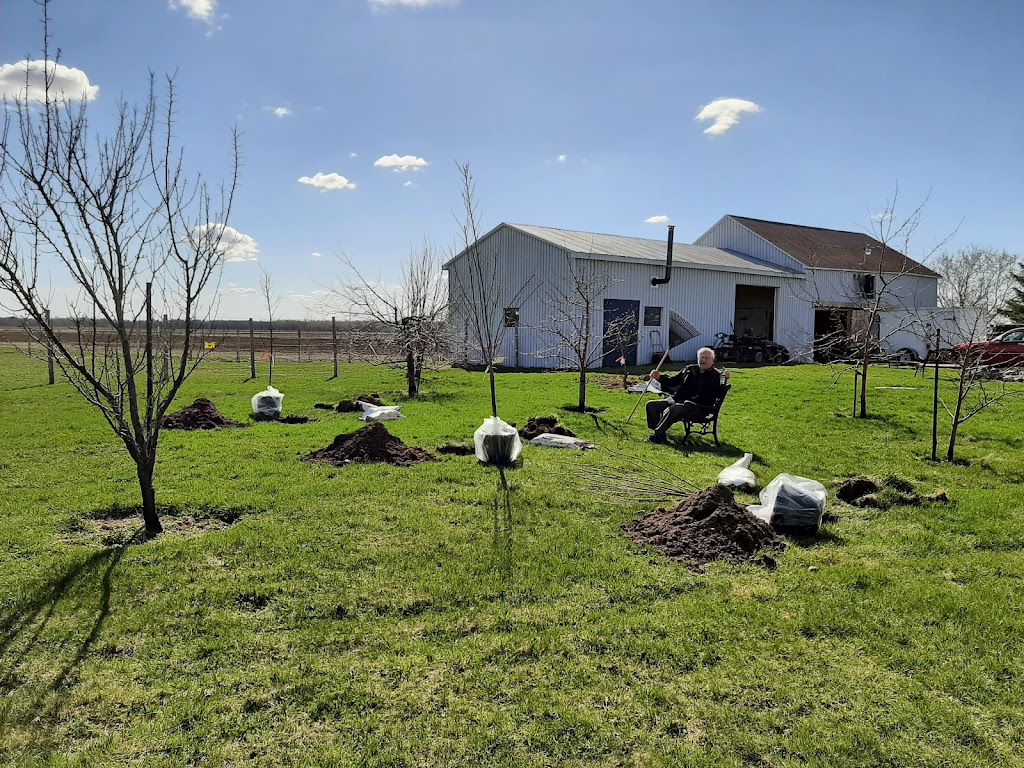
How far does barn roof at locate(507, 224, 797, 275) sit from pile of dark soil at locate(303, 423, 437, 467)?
13.6 meters

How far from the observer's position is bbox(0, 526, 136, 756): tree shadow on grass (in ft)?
9.41

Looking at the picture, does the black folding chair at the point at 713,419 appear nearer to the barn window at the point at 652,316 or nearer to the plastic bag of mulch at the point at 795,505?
the plastic bag of mulch at the point at 795,505

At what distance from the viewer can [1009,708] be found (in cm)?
297

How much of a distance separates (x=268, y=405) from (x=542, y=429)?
467cm

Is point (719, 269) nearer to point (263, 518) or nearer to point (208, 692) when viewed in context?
point (263, 518)

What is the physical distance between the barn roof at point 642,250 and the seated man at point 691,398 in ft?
37.6

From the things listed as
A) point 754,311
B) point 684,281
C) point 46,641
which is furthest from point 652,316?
point 46,641

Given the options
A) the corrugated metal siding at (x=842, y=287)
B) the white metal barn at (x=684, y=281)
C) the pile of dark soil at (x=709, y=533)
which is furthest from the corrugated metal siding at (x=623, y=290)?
the pile of dark soil at (x=709, y=533)

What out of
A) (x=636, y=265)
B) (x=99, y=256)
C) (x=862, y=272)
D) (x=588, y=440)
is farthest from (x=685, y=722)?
(x=862, y=272)

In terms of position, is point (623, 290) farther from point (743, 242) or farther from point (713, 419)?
point (713, 419)

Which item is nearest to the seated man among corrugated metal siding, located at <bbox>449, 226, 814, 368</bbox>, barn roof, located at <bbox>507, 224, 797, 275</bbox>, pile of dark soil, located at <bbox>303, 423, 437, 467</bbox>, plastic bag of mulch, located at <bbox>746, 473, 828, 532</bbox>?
pile of dark soil, located at <bbox>303, 423, 437, 467</bbox>

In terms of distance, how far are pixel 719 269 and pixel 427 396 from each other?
46.4 feet

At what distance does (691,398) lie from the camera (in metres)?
9.12

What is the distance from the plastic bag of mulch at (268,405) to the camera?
35.6 ft
